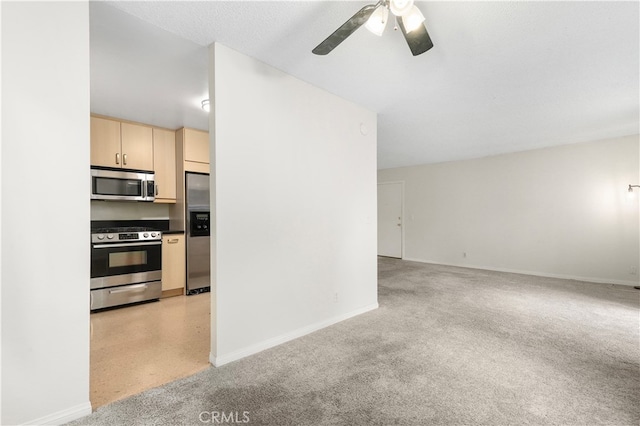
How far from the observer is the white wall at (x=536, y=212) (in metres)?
4.54

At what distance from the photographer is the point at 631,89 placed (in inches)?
111

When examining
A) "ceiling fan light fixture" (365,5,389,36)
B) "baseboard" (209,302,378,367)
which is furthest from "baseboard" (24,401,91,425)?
"ceiling fan light fixture" (365,5,389,36)

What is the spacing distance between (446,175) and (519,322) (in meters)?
4.03

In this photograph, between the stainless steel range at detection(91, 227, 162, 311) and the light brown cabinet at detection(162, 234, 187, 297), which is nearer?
the stainless steel range at detection(91, 227, 162, 311)

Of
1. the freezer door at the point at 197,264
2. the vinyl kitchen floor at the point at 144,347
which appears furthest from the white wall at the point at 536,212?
the vinyl kitchen floor at the point at 144,347

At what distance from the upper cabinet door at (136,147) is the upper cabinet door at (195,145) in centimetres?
46

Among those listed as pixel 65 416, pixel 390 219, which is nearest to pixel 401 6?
pixel 65 416

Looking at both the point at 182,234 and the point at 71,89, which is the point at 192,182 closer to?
the point at 182,234

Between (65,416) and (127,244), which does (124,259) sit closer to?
(127,244)

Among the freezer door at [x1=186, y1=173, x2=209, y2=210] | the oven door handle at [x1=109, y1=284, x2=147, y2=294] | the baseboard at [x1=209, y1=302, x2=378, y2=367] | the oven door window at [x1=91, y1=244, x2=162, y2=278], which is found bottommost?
the baseboard at [x1=209, y1=302, x2=378, y2=367]

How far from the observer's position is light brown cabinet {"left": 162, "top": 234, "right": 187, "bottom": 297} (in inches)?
152

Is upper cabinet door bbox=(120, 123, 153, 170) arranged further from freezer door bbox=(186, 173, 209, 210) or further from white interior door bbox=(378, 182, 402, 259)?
white interior door bbox=(378, 182, 402, 259)

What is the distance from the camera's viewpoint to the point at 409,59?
7.61 ft

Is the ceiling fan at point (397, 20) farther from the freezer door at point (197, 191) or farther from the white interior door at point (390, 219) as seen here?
the white interior door at point (390, 219)
